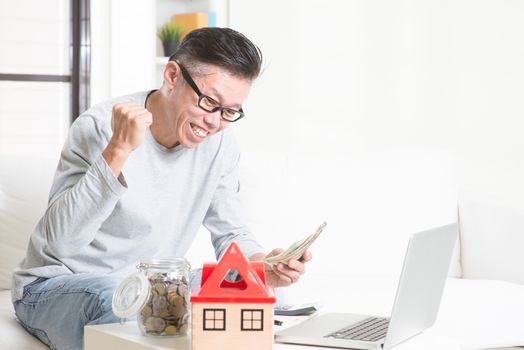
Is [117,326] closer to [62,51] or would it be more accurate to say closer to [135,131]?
[135,131]

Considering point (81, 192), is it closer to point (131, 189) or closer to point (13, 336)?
point (131, 189)

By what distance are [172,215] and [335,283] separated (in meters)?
0.68

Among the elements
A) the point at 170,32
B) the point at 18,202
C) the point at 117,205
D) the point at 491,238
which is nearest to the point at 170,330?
the point at 117,205

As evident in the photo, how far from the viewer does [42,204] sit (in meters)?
Answer: 2.34

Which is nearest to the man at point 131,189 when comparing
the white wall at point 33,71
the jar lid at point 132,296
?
the jar lid at point 132,296

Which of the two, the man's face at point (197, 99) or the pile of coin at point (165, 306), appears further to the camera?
the man's face at point (197, 99)

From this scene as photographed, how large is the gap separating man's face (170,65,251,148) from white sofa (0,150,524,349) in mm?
616

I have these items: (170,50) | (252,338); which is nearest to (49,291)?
(252,338)

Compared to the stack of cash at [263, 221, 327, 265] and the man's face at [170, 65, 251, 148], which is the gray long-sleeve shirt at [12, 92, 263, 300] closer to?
the man's face at [170, 65, 251, 148]

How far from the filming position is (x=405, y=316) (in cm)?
143

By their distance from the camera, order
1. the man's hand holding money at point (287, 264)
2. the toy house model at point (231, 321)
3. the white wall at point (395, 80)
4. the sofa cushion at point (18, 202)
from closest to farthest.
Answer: the toy house model at point (231, 321)
the man's hand holding money at point (287, 264)
the sofa cushion at point (18, 202)
the white wall at point (395, 80)

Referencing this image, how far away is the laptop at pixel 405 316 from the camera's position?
141 cm

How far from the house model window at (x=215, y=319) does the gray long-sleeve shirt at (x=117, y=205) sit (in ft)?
1.53

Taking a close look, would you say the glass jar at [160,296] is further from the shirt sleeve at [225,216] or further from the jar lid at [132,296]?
the shirt sleeve at [225,216]
